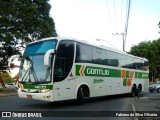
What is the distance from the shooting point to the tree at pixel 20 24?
115 feet

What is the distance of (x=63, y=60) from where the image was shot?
Result: 53.1ft

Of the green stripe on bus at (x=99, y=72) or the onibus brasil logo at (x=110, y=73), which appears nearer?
the green stripe on bus at (x=99, y=72)

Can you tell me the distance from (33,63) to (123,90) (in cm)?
1085

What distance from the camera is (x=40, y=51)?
634 inches

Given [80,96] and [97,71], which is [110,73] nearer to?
[97,71]

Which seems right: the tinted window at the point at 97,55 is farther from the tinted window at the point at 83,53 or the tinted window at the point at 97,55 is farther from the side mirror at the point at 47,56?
the side mirror at the point at 47,56

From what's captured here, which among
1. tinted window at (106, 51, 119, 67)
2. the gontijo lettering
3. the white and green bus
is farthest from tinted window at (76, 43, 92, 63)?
tinted window at (106, 51, 119, 67)

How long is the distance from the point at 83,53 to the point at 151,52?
61333mm

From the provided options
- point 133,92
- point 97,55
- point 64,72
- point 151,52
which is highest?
point 151,52

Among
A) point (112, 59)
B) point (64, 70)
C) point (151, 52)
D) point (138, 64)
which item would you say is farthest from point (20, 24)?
point (151, 52)

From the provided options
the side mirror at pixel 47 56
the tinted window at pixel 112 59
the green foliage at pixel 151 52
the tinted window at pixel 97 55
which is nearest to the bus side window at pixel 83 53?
the tinted window at pixel 97 55

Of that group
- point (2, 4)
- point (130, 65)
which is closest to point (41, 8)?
point (2, 4)

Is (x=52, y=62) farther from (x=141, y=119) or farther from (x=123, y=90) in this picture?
(x=123, y=90)

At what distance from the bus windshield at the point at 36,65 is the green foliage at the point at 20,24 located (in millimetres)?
17898
